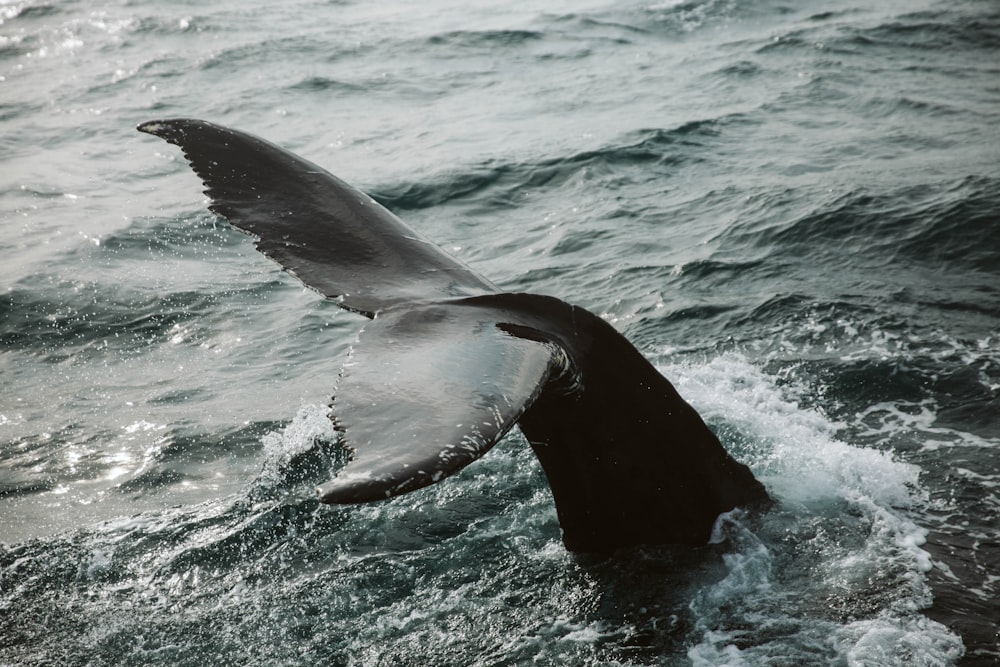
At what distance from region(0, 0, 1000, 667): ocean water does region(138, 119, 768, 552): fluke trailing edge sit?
0.99 ft

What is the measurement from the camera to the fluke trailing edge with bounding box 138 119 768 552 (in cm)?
306

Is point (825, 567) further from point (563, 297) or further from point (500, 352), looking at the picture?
point (563, 297)

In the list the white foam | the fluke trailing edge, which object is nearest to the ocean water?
the white foam

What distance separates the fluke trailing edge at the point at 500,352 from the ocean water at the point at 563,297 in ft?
0.99

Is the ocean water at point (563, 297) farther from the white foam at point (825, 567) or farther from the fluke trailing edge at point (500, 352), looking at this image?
the fluke trailing edge at point (500, 352)

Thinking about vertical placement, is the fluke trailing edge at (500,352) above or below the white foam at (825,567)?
above

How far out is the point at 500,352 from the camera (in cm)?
304

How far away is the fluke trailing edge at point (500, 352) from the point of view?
3.06m

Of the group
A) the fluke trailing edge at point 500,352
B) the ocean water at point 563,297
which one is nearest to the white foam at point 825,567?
the ocean water at point 563,297

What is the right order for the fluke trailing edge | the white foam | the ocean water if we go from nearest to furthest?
1. the fluke trailing edge
2. the white foam
3. the ocean water

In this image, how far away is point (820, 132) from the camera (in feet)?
42.3

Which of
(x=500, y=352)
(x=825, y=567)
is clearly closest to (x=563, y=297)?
(x=825, y=567)

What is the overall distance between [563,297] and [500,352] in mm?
5890

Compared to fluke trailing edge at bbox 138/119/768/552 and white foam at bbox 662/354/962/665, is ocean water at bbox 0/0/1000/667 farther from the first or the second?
fluke trailing edge at bbox 138/119/768/552
